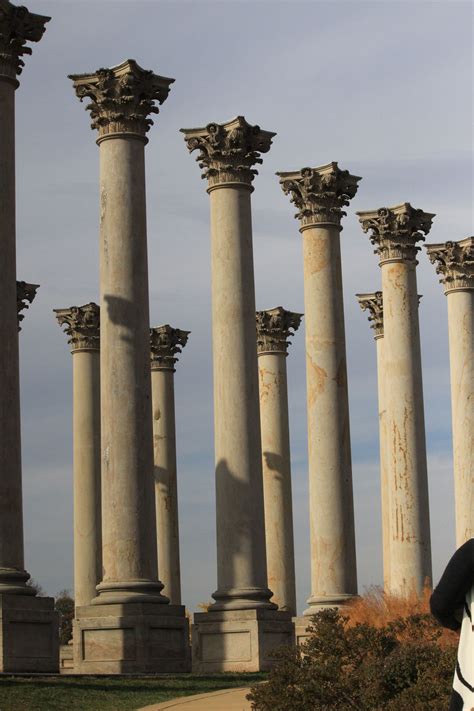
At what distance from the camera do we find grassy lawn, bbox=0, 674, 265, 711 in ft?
208

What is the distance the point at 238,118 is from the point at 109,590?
33791mm

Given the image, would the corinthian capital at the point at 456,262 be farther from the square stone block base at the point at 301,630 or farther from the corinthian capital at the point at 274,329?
the square stone block base at the point at 301,630

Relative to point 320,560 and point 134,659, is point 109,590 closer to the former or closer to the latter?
point 134,659

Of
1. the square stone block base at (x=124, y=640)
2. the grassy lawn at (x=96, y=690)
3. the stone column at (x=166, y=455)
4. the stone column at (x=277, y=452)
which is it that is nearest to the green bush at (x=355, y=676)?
the grassy lawn at (x=96, y=690)

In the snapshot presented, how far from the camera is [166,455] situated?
133750 millimetres

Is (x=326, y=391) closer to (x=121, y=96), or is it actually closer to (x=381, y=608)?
(x=381, y=608)

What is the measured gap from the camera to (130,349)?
283 feet

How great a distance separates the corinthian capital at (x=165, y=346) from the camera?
452 feet

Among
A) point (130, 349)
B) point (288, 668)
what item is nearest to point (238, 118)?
point (130, 349)

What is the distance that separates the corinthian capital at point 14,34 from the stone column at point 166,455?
52100 millimetres

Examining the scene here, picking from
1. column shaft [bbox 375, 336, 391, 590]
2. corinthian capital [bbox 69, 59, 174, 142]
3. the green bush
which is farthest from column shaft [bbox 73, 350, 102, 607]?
the green bush


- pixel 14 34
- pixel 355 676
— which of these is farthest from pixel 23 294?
pixel 355 676

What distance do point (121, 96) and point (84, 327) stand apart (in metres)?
40.4

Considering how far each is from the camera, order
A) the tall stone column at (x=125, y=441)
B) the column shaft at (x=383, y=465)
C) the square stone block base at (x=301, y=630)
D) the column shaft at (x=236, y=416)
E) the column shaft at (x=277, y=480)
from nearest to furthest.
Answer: the tall stone column at (x=125, y=441) → the column shaft at (x=236, y=416) → the square stone block base at (x=301, y=630) → the column shaft at (x=277, y=480) → the column shaft at (x=383, y=465)
